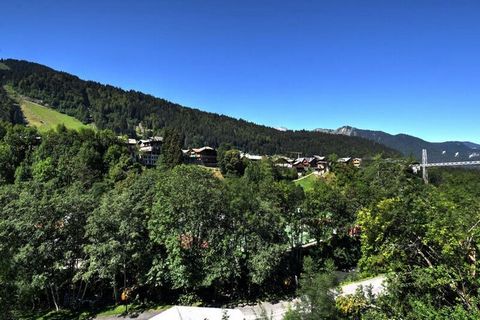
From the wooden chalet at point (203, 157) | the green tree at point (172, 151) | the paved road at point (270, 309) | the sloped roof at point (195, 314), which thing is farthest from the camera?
the wooden chalet at point (203, 157)

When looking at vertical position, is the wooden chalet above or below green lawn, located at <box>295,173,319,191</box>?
above

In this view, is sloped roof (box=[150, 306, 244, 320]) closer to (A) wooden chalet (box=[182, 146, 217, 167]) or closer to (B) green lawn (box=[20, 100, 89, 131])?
(A) wooden chalet (box=[182, 146, 217, 167])

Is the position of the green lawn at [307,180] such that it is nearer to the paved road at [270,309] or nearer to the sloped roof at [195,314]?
the paved road at [270,309]

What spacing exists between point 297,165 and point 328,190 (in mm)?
95419

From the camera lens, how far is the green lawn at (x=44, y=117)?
Answer: 151750 millimetres

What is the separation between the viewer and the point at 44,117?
160 meters

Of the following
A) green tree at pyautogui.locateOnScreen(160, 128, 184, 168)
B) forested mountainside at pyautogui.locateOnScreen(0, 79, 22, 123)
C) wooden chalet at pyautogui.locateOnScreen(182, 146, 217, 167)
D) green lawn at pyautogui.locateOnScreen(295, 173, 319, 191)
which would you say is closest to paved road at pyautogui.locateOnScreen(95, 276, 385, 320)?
green lawn at pyautogui.locateOnScreen(295, 173, 319, 191)

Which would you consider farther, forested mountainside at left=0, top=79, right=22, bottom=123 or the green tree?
forested mountainside at left=0, top=79, right=22, bottom=123

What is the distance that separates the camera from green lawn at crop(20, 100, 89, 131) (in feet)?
498

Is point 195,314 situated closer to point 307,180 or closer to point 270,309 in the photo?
point 270,309

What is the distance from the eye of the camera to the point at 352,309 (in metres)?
16.7

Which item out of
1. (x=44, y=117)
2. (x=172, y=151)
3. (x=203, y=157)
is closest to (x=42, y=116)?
(x=44, y=117)

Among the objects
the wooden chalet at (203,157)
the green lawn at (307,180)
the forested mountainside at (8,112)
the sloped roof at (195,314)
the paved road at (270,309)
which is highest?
the forested mountainside at (8,112)

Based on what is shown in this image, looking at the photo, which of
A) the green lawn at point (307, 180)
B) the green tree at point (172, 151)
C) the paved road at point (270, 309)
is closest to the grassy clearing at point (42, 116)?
the green tree at point (172, 151)
